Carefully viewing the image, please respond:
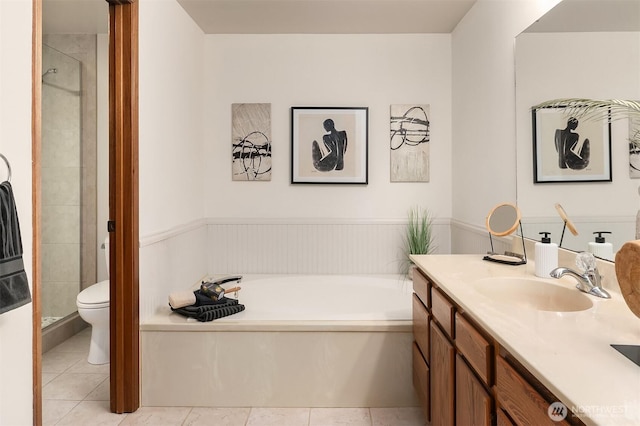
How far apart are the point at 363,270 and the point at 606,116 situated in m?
2.24

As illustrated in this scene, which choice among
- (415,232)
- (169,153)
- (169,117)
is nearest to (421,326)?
(415,232)

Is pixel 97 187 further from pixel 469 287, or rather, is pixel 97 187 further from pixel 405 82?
pixel 469 287

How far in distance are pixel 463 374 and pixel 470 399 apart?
0.30 ft

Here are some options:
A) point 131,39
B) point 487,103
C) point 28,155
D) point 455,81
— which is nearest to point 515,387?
point 28,155

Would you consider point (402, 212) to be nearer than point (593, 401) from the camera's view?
No

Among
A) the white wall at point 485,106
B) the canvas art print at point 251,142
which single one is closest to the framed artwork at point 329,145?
the canvas art print at point 251,142

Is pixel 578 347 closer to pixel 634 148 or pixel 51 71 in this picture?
pixel 634 148

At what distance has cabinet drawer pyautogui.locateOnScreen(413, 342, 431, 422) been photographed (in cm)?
189

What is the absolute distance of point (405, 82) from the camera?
3432mm

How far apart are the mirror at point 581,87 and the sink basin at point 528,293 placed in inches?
10.5

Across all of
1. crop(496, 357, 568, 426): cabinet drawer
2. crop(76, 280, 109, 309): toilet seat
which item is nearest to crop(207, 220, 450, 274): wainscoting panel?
crop(76, 280, 109, 309): toilet seat

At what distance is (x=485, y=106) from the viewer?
8.91 ft

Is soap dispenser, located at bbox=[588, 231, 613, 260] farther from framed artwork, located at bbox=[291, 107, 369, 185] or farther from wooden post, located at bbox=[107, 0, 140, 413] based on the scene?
wooden post, located at bbox=[107, 0, 140, 413]

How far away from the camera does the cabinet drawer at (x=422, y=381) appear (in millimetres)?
1891
